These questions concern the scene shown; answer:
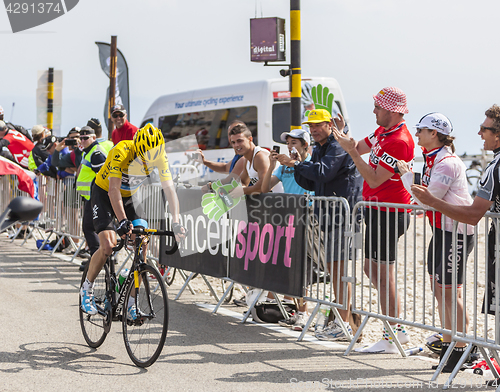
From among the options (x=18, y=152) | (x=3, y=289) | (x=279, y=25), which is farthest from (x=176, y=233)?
(x=18, y=152)

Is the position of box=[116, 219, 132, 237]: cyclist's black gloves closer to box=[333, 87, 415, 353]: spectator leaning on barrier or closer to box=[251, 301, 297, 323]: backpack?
box=[333, 87, 415, 353]: spectator leaning on barrier

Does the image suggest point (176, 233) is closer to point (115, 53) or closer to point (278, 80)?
point (278, 80)

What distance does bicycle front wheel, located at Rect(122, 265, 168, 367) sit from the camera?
15.9 feet

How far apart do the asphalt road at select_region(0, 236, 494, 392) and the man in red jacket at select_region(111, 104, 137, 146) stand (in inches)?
143

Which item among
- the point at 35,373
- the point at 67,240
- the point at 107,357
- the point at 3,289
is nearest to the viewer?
the point at 35,373

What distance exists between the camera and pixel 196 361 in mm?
5242

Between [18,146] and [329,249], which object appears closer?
[329,249]

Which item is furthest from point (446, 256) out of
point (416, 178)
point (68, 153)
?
point (68, 153)

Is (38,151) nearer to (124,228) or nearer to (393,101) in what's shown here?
(124,228)

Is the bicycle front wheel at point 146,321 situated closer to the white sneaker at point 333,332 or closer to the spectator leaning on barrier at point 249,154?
the white sneaker at point 333,332

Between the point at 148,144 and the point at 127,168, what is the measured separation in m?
0.29

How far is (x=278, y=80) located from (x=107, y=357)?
1282cm

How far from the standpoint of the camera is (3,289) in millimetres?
8125

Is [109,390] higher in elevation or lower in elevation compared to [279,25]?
lower
